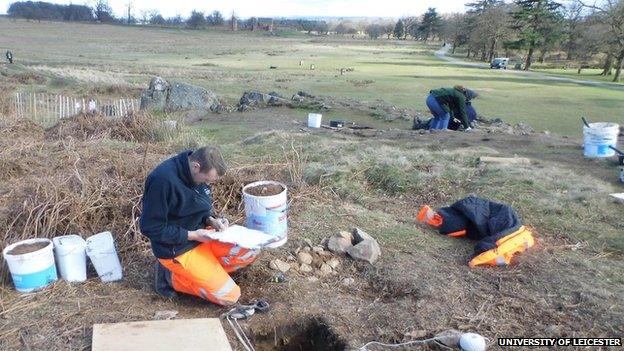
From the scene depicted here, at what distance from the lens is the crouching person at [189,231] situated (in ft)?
10.5

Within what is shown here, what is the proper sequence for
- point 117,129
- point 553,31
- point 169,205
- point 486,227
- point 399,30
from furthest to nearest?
point 399,30, point 553,31, point 117,129, point 486,227, point 169,205

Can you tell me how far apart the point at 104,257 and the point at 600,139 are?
23.3 feet

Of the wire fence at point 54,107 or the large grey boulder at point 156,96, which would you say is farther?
the large grey boulder at point 156,96

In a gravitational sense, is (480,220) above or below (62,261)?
above

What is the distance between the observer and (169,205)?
130 inches

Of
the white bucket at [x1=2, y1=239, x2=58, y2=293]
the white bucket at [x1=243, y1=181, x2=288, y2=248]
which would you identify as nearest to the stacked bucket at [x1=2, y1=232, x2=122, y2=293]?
the white bucket at [x1=2, y1=239, x2=58, y2=293]

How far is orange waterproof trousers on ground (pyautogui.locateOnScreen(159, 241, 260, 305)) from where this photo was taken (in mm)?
3412

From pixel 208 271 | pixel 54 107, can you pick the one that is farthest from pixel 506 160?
pixel 54 107

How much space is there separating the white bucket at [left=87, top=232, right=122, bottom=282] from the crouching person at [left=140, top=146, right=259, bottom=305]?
0.34m

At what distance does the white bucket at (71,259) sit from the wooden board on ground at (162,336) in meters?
0.77

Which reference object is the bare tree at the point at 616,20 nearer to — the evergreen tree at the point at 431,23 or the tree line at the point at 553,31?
the tree line at the point at 553,31

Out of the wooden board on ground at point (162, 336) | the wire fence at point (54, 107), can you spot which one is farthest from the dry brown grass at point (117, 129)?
the wooden board on ground at point (162, 336)

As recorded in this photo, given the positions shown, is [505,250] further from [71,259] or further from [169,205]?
[71,259]

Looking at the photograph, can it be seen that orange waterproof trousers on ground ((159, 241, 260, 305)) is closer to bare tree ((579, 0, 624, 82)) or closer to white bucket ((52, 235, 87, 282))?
white bucket ((52, 235, 87, 282))
